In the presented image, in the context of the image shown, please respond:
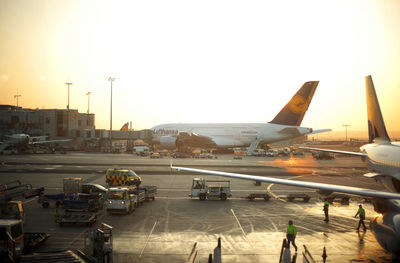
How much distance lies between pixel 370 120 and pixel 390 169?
7.64m

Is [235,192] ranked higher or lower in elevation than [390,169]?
lower

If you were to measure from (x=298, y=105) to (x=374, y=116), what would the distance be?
46.9 meters

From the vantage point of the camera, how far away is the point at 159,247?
16.0 m

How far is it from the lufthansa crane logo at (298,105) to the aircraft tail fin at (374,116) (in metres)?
45.1

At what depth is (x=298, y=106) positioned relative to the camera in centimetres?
6938

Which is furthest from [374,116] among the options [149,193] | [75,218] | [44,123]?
[44,123]

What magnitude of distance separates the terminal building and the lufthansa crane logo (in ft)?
149

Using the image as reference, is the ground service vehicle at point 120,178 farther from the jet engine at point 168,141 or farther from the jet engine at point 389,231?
the jet engine at point 168,141

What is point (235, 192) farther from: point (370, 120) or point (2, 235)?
point (2, 235)

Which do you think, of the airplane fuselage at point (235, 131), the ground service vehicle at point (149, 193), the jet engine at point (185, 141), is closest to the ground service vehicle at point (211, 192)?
the ground service vehicle at point (149, 193)

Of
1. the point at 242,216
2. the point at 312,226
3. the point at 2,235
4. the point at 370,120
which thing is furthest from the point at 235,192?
the point at 2,235

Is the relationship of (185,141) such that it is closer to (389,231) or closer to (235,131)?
(235,131)

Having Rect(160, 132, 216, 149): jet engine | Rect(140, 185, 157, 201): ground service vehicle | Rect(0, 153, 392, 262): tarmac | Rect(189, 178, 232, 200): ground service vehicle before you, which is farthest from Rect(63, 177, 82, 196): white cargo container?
Rect(160, 132, 216, 149): jet engine

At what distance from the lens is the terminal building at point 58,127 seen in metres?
92.5
